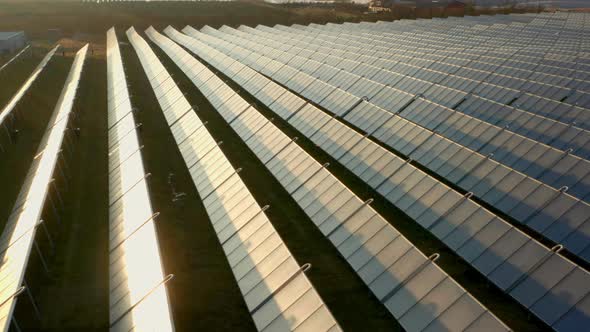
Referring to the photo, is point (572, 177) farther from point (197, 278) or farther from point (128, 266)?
point (128, 266)

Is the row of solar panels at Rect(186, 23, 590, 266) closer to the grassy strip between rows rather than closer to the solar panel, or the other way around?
the grassy strip between rows

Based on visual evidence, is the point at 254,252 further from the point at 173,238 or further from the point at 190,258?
the point at 173,238

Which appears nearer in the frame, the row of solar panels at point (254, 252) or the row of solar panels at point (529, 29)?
the row of solar panels at point (254, 252)

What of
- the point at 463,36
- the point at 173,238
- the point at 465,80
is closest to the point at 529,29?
the point at 463,36

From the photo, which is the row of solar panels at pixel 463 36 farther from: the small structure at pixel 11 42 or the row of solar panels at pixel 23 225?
the small structure at pixel 11 42

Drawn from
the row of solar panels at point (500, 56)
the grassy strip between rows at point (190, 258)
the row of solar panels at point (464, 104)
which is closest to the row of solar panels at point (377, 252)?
the grassy strip between rows at point (190, 258)
